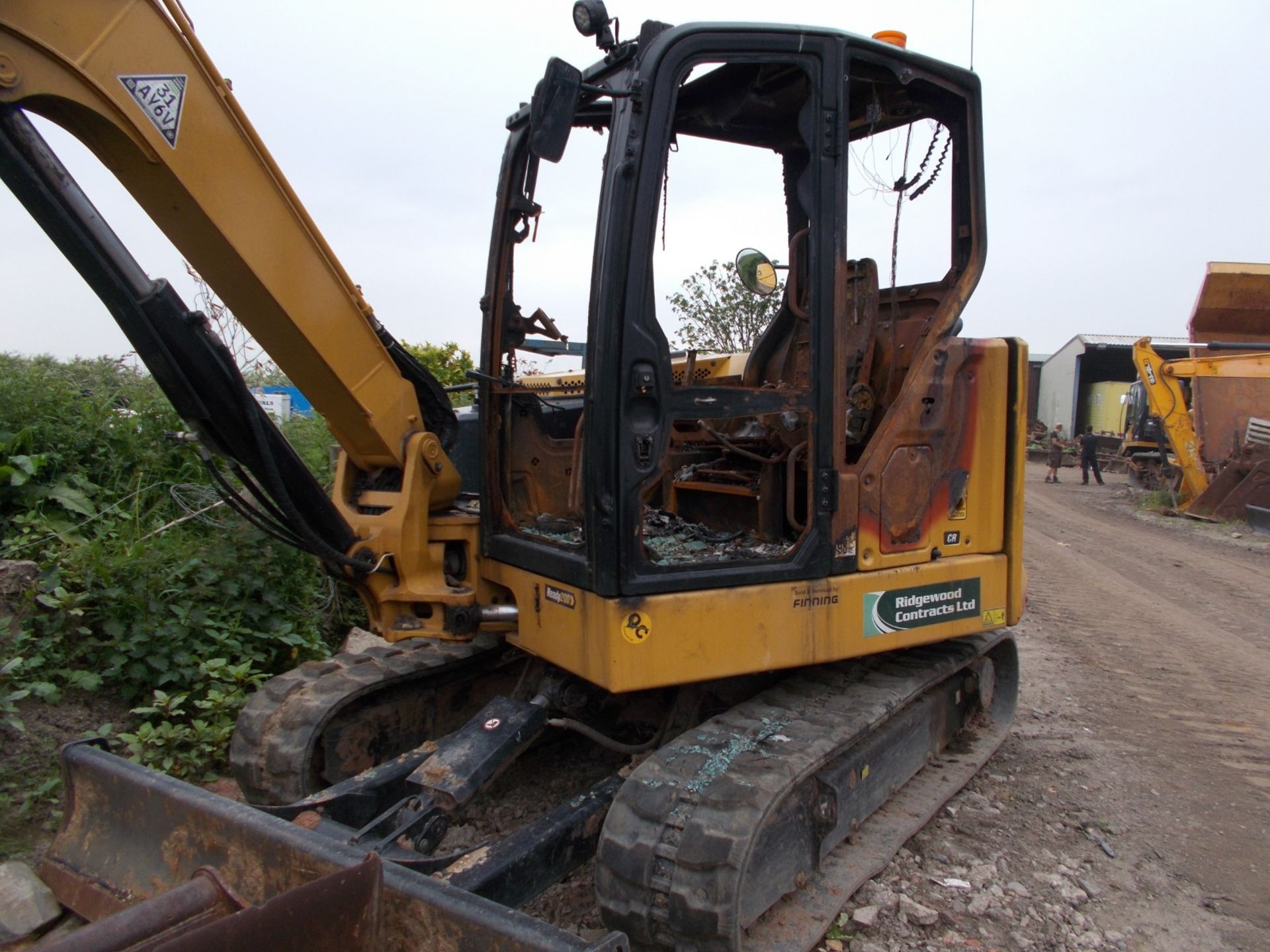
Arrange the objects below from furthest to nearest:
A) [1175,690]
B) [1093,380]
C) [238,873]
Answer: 1. [1093,380]
2. [1175,690]
3. [238,873]

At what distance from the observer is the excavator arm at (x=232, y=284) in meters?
2.34

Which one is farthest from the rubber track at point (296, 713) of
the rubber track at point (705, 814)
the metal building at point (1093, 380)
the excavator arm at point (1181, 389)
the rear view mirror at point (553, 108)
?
the metal building at point (1093, 380)

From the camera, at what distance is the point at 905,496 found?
3336 mm

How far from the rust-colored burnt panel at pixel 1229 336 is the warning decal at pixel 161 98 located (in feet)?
47.3

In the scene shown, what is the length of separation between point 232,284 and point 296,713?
60.0 inches

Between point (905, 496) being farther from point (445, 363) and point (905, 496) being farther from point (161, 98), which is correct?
point (445, 363)

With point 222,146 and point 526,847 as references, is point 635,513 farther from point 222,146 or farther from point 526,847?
point 222,146

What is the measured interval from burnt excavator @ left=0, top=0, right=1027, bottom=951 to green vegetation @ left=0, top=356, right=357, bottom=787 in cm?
98

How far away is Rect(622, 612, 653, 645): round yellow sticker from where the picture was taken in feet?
9.05

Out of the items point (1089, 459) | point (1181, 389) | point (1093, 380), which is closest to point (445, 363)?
point (1181, 389)

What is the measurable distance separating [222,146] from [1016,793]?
3.98 m

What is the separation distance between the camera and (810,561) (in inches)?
120

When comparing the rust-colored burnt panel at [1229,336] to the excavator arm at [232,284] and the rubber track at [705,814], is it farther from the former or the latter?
the excavator arm at [232,284]

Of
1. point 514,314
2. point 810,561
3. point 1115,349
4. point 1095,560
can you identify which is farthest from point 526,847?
point 1115,349
